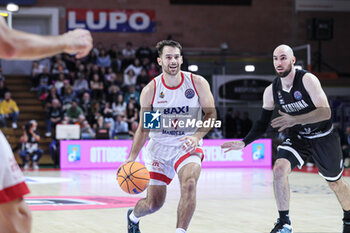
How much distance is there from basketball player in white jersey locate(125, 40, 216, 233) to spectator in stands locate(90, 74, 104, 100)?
14844mm

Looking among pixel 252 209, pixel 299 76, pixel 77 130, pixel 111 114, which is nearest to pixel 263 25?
pixel 111 114

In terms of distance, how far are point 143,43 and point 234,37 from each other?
4.29 m

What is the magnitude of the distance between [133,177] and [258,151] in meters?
13.3

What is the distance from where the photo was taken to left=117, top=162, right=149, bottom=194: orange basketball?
579cm

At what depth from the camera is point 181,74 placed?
20.5 ft

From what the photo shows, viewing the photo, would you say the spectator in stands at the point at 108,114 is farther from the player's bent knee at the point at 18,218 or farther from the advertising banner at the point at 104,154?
the player's bent knee at the point at 18,218

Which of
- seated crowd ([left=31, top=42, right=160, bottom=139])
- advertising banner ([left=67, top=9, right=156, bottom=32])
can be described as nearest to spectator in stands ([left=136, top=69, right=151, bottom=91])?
seated crowd ([left=31, top=42, right=160, bottom=139])

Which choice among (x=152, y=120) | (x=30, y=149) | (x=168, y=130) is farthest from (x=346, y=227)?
(x=30, y=149)

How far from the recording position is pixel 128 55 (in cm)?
2361

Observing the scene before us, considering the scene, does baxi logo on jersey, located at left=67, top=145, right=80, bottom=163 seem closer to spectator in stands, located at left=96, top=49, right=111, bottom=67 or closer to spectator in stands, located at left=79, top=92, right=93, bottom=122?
spectator in stands, located at left=79, top=92, right=93, bottom=122

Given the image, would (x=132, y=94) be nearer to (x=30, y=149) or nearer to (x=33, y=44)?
(x=30, y=149)

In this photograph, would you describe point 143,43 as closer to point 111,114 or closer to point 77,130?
Answer: point 111,114

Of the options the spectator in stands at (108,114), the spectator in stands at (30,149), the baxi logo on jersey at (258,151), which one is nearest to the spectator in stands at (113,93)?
the spectator in stands at (108,114)

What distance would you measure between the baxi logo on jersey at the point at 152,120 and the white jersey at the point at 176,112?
1.6 inches
